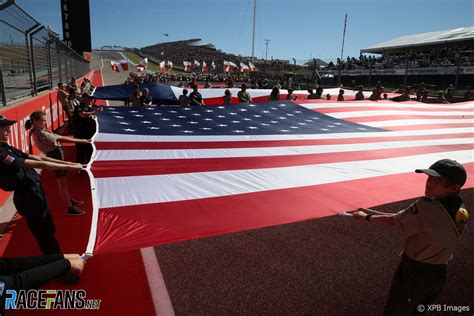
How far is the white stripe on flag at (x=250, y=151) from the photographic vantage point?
4.15 metres

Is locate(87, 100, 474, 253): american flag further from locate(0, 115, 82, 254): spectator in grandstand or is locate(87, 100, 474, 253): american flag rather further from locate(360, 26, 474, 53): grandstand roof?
locate(360, 26, 474, 53): grandstand roof

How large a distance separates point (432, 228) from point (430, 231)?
2 centimetres

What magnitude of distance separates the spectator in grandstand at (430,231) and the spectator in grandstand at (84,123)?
4751mm

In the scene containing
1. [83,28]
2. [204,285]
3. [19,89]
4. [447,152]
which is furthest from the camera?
[83,28]

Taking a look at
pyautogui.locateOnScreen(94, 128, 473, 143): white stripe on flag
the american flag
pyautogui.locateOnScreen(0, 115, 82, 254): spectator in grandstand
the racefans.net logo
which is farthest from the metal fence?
the racefans.net logo

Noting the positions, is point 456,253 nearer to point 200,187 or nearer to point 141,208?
point 200,187

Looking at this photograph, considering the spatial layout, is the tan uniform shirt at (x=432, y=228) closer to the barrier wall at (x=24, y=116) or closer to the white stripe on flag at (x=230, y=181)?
the white stripe on flag at (x=230, y=181)

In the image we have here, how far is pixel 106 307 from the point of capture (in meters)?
2.89

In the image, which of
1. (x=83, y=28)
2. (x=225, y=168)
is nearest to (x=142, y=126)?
(x=225, y=168)

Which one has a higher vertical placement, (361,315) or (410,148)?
(410,148)

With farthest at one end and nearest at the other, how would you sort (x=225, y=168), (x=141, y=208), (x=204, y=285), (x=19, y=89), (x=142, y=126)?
1. (x=19, y=89)
2. (x=142, y=126)
3. (x=225, y=168)
4. (x=204, y=285)
5. (x=141, y=208)

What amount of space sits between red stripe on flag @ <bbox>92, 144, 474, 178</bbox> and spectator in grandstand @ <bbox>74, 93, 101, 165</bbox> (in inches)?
78.4

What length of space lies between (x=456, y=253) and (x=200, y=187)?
3.30 meters

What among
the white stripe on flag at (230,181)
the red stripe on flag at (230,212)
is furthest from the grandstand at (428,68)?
the red stripe on flag at (230,212)
